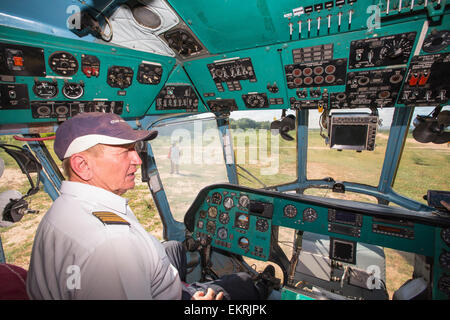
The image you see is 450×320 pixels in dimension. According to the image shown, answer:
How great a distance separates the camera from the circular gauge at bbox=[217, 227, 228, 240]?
319cm

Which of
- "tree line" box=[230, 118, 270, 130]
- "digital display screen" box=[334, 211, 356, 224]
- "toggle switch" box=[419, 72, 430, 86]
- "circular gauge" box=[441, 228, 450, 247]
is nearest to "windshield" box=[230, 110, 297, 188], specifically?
"tree line" box=[230, 118, 270, 130]

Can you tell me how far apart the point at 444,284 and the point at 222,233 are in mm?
2708

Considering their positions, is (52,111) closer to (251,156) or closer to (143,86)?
(143,86)

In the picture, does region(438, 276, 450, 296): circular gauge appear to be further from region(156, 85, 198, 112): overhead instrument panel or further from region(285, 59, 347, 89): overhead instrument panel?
region(156, 85, 198, 112): overhead instrument panel

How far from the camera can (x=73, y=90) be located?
224 centimetres

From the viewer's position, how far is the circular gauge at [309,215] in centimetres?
275

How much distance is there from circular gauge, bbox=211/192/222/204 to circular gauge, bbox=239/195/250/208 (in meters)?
0.38

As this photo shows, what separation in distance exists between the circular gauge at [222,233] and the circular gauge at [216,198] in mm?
452

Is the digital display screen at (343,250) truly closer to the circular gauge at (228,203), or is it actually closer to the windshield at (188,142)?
the circular gauge at (228,203)

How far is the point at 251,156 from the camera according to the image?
4113 mm
